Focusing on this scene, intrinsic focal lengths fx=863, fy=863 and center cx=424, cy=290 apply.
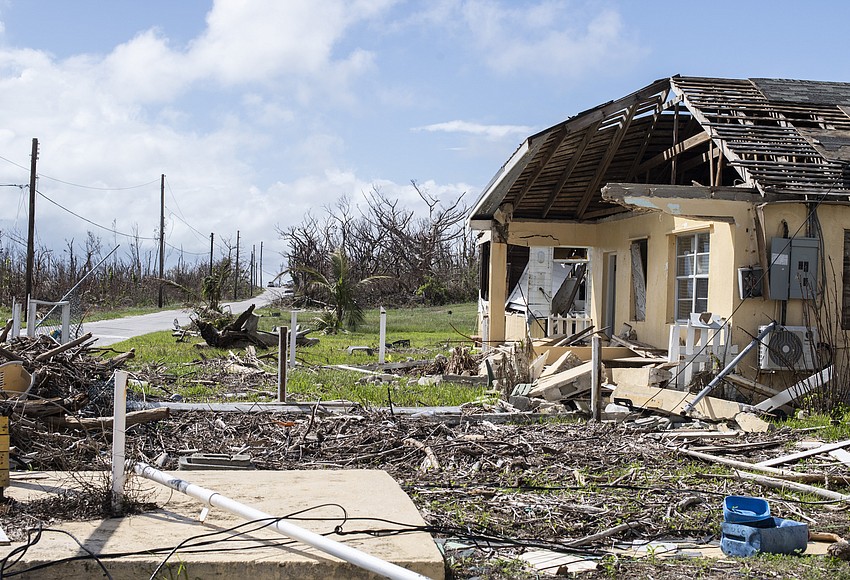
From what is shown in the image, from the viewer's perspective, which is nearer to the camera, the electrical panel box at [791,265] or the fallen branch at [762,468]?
the fallen branch at [762,468]

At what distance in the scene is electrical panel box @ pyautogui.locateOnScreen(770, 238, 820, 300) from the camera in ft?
39.8

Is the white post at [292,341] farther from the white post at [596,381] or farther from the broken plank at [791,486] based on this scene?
the broken plank at [791,486]

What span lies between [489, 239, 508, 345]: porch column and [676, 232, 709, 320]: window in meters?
4.50

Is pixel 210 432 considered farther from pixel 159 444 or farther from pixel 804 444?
pixel 804 444

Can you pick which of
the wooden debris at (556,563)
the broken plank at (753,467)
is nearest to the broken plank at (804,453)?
the broken plank at (753,467)

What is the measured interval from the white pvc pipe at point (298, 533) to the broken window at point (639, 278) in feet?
39.8

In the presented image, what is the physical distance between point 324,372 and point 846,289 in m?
9.00

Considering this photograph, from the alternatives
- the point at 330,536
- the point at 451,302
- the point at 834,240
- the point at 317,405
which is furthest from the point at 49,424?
the point at 451,302

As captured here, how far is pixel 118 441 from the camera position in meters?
5.58

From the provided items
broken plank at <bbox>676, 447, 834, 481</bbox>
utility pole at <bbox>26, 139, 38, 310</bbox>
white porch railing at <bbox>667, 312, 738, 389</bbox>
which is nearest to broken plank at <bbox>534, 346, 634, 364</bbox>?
white porch railing at <bbox>667, 312, 738, 389</bbox>

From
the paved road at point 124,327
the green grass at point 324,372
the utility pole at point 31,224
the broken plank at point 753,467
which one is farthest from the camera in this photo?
the utility pole at point 31,224

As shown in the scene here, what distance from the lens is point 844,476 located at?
8164 millimetres

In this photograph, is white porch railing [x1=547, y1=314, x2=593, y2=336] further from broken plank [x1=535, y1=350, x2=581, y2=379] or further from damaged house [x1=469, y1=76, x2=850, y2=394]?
broken plank [x1=535, y1=350, x2=581, y2=379]

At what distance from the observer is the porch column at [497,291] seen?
61.0ft
